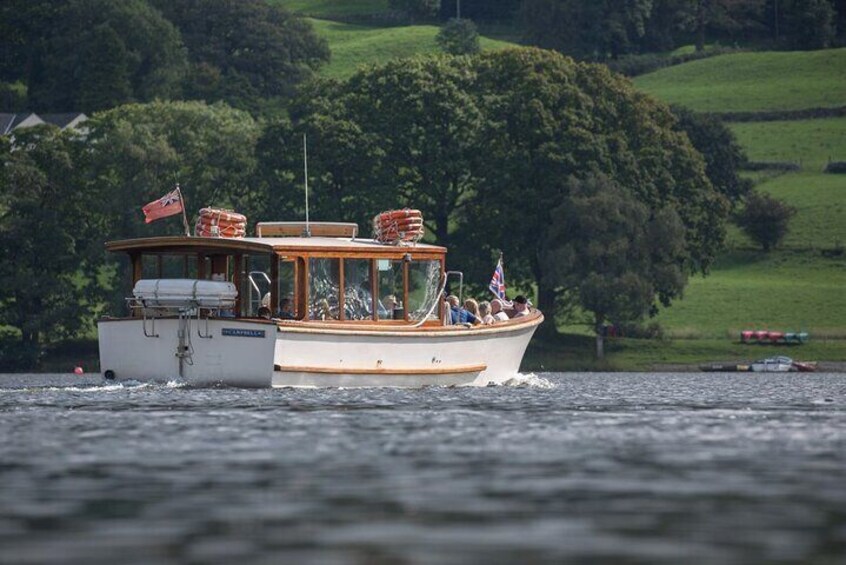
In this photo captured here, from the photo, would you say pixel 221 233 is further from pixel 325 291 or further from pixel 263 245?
pixel 263 245

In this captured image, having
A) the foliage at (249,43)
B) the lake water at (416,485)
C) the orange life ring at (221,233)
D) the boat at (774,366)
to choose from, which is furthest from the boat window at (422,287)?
the foliage at (249,43)

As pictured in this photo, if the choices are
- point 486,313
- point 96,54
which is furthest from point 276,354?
point 96,54

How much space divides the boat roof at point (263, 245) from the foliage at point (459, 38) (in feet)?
427

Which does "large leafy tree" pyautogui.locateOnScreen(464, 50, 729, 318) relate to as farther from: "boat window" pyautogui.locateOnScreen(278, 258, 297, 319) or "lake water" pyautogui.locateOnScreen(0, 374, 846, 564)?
"lake water" pyautogui.locateOnScreen(0, 374, 846, 564)

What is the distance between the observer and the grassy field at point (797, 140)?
5241 inches

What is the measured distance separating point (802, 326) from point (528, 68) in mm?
17470

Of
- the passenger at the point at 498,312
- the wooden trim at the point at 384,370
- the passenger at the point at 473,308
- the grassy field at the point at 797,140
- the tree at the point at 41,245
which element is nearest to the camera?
the wooden trim at the point at 384,370

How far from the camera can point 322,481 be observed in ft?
62.7

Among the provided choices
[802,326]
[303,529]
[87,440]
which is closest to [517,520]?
[303,529]

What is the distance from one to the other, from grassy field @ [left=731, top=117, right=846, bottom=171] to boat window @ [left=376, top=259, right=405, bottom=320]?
3636 inches

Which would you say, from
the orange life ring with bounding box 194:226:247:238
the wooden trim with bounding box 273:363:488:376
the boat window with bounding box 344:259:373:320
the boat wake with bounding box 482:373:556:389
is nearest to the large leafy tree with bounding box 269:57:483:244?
the boat wake with bounding box 482:373:556:389

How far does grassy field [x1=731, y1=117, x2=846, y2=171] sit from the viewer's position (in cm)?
13312

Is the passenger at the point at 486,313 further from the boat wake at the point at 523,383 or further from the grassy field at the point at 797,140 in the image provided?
the grassy field at the point at 797,140

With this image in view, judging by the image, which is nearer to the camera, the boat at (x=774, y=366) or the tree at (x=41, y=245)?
the boat at (x=774, y=366)
